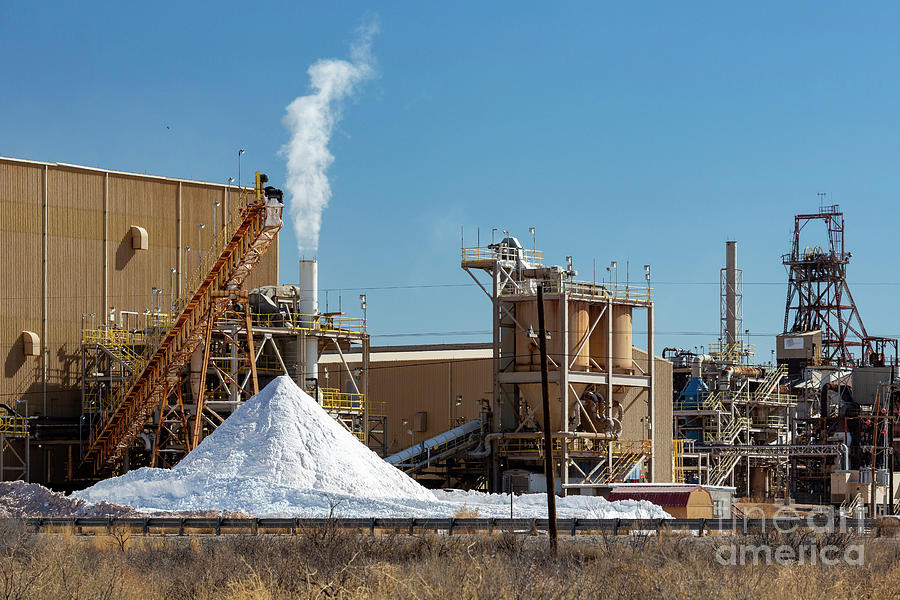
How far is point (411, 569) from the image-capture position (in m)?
22.6

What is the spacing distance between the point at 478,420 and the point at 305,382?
740 centimetres

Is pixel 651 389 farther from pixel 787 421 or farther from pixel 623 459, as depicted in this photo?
pixel 787 421

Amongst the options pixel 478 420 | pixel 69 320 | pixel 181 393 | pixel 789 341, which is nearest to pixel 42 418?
pixel 69 320

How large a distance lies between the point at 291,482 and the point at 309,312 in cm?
1478

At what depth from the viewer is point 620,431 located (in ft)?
169

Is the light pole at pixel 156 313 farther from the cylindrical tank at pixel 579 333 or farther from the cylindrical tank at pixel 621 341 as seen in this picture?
the cylindrical tank at pixel 621 341

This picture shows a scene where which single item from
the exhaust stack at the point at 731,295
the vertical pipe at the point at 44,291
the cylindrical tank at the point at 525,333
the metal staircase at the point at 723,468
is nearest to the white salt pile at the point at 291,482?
the cylindrical tank at the point at 525,333

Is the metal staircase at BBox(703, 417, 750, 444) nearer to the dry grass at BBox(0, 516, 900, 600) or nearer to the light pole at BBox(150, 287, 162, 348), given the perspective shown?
the light pole at BBox(150, 287, 162, 348)

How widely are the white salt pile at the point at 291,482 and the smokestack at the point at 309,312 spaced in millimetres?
7908

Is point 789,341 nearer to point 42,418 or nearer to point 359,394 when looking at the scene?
point 359,394

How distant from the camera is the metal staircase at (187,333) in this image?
42.5 m

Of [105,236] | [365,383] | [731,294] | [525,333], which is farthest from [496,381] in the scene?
[731,294]

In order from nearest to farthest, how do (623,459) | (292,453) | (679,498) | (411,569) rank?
1. (411,569)
2. (292,453)
3. (679,498)
4. (623,459)

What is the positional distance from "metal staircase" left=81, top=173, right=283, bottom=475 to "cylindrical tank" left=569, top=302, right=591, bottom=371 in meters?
12.5
